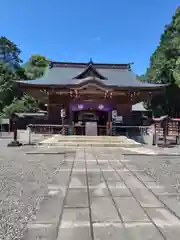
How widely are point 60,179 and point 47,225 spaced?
6.74 feet

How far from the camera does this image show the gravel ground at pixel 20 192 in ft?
8.30

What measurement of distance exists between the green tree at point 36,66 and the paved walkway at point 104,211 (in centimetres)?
3194

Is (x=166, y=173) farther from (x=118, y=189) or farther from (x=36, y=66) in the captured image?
(x=36, y=66)

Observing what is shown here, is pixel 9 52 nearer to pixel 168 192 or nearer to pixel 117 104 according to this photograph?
pixel 117 104

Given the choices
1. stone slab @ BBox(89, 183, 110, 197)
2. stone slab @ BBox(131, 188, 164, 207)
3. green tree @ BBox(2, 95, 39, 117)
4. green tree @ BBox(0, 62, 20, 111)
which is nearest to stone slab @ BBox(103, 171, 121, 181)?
stone slab @ BBox(89, 183, 110, 197)

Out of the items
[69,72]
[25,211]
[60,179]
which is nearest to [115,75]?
[69,72]

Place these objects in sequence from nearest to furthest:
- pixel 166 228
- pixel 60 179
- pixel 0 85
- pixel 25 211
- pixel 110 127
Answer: pixel 166 228 < pixel 25 211 < pixel 60 179 < pixel 110 127 < pixel 0 85

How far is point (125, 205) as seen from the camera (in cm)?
318

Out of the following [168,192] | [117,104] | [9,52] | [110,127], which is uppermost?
[9,52]

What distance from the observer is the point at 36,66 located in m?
38.3

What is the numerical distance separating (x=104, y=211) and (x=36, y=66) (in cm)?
3817

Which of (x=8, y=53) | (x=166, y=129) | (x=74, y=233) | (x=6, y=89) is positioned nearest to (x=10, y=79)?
(x=6, y=89)

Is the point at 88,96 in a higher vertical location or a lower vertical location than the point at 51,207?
higher

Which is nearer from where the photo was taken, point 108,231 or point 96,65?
point 108,231
